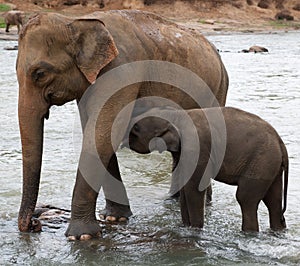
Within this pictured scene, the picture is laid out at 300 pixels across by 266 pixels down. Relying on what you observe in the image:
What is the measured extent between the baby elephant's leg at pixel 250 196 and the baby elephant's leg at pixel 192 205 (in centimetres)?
24

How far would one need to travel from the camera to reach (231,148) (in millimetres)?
4910

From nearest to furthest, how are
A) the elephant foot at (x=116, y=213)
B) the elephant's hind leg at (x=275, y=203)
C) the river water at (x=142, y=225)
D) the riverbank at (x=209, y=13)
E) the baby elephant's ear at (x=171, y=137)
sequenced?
the river water at (x=142, y=225)
the baby elephant's ear at (x=171, y=137)
the elephant's hind leg at (x=275, y=203)
the elephant foot at (x=116, y=213)
the riverbank at (x=209, y=13)

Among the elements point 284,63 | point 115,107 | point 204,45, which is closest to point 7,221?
point 115,107

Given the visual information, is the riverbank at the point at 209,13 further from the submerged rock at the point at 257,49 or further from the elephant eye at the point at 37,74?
the elephant eye at the point at 37,74

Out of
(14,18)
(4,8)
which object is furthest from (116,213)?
(4,8)

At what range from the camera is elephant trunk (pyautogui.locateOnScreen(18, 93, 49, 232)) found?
476 centimetres

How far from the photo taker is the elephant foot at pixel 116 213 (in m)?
5.48

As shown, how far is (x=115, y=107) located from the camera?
4867 mm

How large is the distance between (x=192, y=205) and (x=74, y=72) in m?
1.11

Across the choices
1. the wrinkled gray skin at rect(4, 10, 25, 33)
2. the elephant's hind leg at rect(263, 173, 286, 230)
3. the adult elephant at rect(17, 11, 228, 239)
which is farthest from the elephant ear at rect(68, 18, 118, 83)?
the wrinkled gray skin at rect(4, 10, 25, 33)

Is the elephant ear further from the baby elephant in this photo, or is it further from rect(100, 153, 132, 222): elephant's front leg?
rect(100, 153, 132, 222): elephant's front leg

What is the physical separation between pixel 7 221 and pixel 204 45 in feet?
6.25

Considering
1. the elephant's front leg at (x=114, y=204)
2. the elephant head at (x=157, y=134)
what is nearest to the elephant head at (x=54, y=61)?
the elephant head at (x=157, y=134)

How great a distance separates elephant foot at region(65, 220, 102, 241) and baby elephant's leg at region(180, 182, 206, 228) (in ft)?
2.00
